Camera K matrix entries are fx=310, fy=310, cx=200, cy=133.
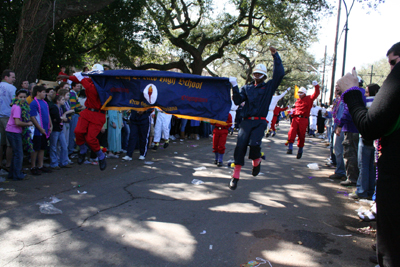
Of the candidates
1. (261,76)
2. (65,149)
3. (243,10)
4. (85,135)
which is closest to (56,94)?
(65,149)

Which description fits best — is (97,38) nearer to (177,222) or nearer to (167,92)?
(167,92)

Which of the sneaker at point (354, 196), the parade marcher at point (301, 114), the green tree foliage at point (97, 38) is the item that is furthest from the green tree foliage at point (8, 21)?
the sneaker at point (354, 196)

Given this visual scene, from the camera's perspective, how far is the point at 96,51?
17719mm

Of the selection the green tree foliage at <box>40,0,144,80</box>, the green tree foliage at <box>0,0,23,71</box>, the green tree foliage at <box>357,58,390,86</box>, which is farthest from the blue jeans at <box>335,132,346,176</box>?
the green tree foliage at <box>357,58,390,86</box>

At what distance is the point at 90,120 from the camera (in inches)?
256

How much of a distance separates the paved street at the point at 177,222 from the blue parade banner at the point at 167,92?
1632mm

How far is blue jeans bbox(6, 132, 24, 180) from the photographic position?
21.5 ft

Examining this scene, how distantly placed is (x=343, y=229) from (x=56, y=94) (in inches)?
292

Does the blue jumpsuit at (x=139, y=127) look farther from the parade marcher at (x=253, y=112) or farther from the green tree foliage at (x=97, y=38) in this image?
the green tree foliage at (x=97, y=38)

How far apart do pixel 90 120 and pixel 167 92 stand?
1.72m

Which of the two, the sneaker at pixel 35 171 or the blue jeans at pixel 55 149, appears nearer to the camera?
the sneaker at pixel 35 171

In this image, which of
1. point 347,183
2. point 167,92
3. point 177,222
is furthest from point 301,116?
point 177,222

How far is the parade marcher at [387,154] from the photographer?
2.01m

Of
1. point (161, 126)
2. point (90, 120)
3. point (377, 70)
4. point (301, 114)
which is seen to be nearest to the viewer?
point (90, 120)
